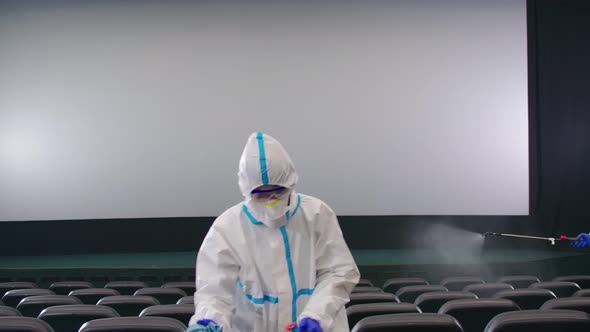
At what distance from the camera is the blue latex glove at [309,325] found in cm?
198

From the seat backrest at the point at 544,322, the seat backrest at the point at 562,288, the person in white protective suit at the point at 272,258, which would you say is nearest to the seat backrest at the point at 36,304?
the person in white protective suit at the point at 272,258

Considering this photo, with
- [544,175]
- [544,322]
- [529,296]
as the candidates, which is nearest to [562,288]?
[529,296]

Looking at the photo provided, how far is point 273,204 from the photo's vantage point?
7.02ft

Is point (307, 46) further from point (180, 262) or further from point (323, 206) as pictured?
point (323, 206)

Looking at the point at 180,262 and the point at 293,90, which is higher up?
the point at 293,90

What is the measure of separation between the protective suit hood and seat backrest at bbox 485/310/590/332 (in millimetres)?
975

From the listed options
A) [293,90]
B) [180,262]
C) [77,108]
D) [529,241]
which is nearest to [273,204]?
[180,262]

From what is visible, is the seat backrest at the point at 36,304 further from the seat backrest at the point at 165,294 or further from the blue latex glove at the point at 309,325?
the blue latex glove at the point at 309,325

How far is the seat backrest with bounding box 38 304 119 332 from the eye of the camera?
2.59m

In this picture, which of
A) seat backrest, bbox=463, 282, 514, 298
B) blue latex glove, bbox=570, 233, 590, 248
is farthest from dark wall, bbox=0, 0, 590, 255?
seat backrest, bbox=463, 282, 514, 298

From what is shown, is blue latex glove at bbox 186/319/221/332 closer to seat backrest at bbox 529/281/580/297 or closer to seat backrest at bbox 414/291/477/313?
seat backrest at bbox 414/291/477/313

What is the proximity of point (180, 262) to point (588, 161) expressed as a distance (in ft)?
22.9

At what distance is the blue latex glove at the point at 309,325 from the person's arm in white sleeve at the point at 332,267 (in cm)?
12

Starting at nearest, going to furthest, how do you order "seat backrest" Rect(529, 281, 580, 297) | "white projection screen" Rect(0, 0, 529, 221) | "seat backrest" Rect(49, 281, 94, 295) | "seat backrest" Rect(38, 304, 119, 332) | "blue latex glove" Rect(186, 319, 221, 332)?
"blue latex glove" Rect(186, 319, 221, 332) → "seat backrest" Rect(38, 304, 119, 332) → "seat backrest" Rect(529, 281, 580, 297) → "seat backrest" Rect(49, 281, 94, 295) → "white projection screen" Rect(0, 0, 529, 221)
